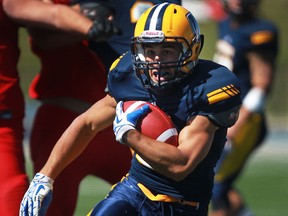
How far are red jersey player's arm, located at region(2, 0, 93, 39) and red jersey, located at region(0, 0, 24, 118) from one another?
0.23ft

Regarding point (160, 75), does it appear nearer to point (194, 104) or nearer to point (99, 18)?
point (194, 104)

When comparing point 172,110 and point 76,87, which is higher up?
point 172,110

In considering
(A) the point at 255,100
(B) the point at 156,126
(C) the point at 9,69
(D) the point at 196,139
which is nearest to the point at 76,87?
(C) the point at 9,69

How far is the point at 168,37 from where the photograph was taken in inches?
156

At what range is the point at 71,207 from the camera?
4609 millimetres

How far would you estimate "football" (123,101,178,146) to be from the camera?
12.6ft

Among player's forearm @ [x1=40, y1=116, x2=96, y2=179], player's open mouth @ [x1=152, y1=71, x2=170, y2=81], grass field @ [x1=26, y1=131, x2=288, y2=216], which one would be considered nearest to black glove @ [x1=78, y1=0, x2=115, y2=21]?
player's forearm @ [x1=40, y1=116, x2=96, y2=179]

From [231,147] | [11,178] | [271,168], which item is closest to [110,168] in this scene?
[11,178]

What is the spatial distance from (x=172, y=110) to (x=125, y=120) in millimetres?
283

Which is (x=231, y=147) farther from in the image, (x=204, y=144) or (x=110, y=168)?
(x=204, y=144)

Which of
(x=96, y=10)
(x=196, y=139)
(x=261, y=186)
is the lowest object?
(x=261, y=186)

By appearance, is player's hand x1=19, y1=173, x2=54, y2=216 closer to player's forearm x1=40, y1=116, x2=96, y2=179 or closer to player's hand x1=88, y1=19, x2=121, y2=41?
player's forearm x1=40, y1=116, x2=96, y2=179

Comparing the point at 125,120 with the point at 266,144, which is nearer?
the point at 125,120

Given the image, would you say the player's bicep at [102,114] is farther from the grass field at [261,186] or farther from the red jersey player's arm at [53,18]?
the grass field at [261,186]
